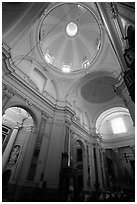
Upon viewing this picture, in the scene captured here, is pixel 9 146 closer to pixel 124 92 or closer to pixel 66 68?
pixel 66 68

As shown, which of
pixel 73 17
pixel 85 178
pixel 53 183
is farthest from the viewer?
pixel 73 17

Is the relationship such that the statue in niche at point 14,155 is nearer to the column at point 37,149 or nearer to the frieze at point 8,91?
the column at point 37,149

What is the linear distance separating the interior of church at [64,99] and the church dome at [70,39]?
0.28 ft

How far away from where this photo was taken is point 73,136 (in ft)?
34.4

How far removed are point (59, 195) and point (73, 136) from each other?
4785 mm

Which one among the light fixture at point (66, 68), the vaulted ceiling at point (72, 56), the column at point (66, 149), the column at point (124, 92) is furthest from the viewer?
the light fixture at point (66, 68)

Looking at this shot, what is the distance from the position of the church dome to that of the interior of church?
3.3 inches

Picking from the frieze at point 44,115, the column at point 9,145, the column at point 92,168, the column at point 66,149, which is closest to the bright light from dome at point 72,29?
the frieze at point 44,115

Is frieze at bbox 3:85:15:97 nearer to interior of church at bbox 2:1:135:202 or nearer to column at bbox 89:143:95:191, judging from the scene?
interior of church at bbox 2:1:135:202

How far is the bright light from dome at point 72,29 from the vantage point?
12.4 meters

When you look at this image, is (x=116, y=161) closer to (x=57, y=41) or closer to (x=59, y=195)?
(x=59, y=195)

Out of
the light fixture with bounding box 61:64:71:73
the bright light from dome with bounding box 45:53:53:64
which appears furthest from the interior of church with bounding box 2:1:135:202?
the bright light from dome with bounding box 45:53:53:64

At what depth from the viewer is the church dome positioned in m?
10.9

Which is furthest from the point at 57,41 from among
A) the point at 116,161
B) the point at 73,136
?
the point at 116,161
